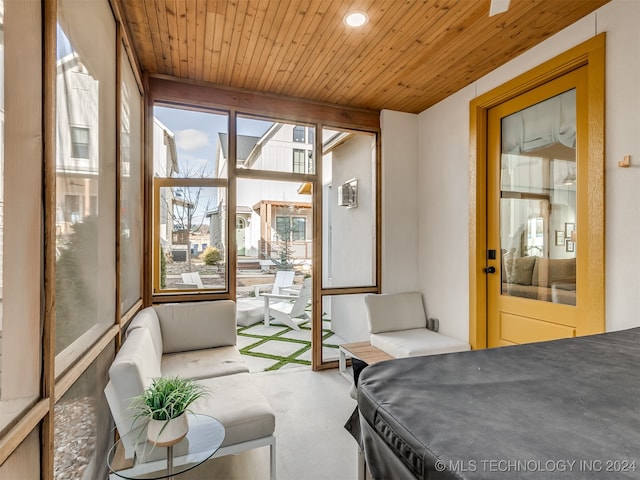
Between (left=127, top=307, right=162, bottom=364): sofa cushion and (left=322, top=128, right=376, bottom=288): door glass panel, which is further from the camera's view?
(left=322, top=128, right=376, bottom=288): door glass panel

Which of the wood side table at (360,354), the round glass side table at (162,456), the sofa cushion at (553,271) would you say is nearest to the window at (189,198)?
the wood side table at (360,354)

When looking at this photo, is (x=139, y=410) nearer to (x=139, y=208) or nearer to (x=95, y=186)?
(x=95, y=186)

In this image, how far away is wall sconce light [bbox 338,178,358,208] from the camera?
4.11m

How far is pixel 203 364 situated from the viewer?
2479 mm

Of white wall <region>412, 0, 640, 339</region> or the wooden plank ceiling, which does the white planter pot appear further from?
white wall <region>412, 0, 640, 339</region>

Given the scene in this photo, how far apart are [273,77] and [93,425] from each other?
285 centimetres

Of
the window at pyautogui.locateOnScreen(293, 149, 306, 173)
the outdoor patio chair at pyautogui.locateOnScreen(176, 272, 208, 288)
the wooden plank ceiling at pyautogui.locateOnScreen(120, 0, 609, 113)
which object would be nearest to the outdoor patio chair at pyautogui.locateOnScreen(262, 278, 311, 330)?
the outdoor patio chair at pyautogui.locateOnScreen(176, 272, 208, 288)

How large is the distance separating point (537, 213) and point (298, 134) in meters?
2.37

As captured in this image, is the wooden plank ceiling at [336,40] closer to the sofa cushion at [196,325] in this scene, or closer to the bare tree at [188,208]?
the bare tree at [188,208]

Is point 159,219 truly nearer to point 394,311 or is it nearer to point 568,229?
point 394,311

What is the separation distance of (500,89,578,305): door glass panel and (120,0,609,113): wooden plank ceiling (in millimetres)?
570

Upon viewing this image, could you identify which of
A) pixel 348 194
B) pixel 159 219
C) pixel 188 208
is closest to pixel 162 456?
pixel 159 219

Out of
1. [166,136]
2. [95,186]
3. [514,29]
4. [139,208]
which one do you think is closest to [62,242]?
[95,186]

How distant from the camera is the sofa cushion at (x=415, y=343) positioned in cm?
288
